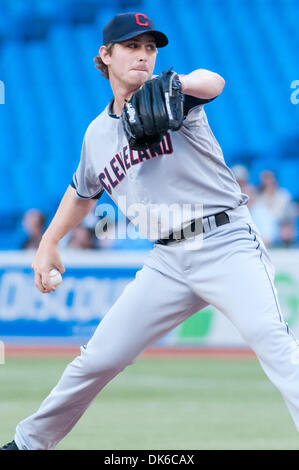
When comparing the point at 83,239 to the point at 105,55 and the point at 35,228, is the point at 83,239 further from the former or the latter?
the point at 105,55

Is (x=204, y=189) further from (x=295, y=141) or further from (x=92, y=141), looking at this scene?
(x=295, y=141)

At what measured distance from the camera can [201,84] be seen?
390 cm

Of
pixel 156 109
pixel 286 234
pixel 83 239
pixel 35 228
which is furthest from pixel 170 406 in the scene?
pixel 35 228

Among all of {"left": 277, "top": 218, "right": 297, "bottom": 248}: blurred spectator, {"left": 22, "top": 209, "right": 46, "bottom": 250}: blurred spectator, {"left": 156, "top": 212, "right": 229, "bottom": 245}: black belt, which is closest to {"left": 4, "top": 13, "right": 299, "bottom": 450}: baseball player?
{"left": 156, "top": 212, "right": 229, "bottom": 245}: black belt

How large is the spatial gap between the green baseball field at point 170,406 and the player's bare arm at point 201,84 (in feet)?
7.21

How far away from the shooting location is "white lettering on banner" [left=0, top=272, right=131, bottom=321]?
1114 centimetres

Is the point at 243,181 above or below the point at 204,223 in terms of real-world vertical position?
above

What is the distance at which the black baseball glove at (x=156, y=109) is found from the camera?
146 inches

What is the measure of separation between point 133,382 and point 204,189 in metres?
4.68

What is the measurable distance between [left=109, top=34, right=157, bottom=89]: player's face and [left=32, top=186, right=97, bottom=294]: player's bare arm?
29.5 inches

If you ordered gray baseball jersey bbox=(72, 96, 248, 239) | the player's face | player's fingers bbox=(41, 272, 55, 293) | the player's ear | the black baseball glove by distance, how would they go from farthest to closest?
player's fingers bbox=(41, 272, 55, 293)
the player's ear
the player's face
gray baseball jersey bbox=(72, 96, 248, 239)
the black baseball glove

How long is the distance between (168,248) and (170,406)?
3053 mm

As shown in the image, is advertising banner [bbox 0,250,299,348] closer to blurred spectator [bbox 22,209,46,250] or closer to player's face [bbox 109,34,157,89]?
blurred spectator [bbox 22,209,46,250]

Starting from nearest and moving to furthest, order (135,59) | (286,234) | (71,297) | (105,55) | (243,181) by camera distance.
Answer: (135,59)
(105,55)
(243,181)
(71,297)
(286,234)
